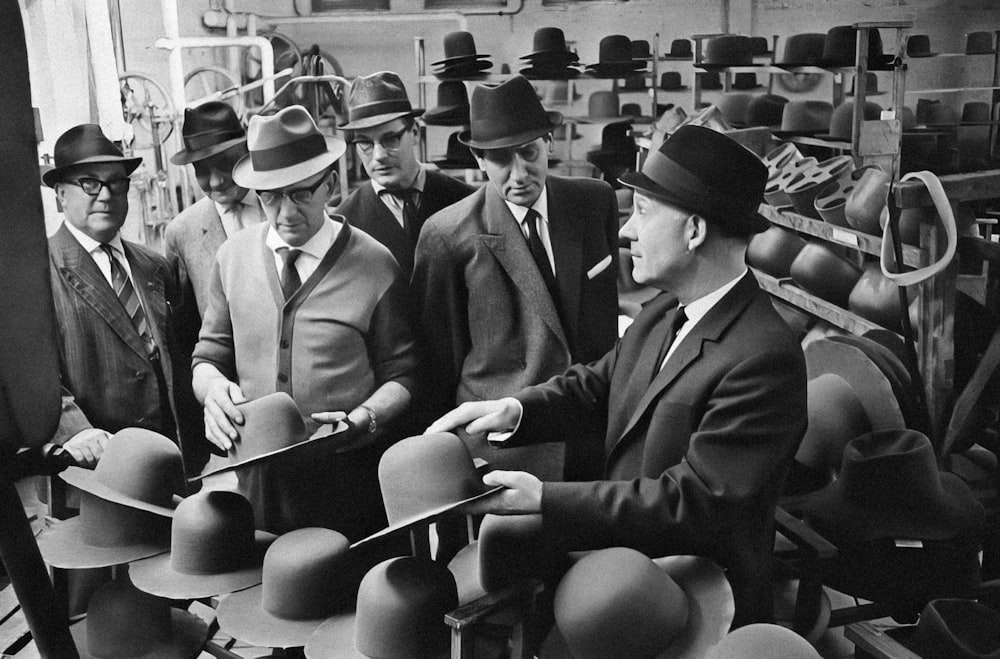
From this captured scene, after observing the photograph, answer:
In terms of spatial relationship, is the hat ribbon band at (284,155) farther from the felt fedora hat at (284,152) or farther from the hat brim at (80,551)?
the hat brim at (80,551)

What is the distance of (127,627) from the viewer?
305 centimetres

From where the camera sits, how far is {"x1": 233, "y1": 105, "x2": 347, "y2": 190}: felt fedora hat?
114 inches

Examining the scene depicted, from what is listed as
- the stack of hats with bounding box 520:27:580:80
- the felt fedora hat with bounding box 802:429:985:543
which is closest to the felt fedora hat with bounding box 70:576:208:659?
the felt fedora hat with bounding box 802:429:985:543

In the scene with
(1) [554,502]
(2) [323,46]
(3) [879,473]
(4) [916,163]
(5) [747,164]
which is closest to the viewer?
(1) [554,502]

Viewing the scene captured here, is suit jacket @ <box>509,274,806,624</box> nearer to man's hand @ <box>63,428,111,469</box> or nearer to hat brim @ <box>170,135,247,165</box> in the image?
man's hand @ <box>63,428,111,469</box>

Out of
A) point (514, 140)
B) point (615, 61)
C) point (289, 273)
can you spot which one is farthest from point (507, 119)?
point (615, 61)

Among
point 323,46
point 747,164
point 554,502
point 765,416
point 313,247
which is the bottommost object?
point 554,502

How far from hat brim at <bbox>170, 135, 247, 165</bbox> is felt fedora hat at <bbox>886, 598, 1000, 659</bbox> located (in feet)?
9.42

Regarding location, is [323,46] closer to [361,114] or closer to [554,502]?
[361,114]

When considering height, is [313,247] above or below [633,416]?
above

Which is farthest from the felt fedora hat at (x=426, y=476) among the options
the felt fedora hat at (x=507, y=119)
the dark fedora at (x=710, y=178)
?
the felt fedora hat at (x=507, y=119)

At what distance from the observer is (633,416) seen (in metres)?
2.37

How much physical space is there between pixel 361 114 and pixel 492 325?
3.79ft

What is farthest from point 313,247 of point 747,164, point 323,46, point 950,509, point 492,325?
point 323,46
